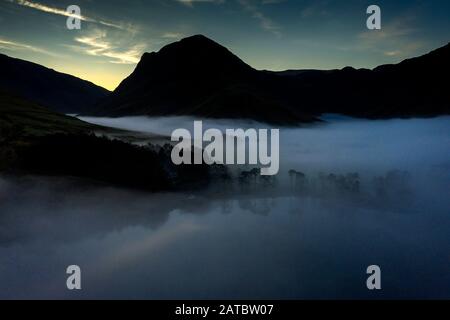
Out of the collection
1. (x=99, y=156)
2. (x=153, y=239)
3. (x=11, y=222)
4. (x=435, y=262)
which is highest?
(x=99, y=156)

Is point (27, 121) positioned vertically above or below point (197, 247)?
above

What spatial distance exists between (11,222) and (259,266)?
1674 inches

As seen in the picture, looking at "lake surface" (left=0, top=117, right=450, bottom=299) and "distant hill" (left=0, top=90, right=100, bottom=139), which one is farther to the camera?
"distant hill" (left=0, top=90, right=100, bottom=139)

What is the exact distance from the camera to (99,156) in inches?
3642

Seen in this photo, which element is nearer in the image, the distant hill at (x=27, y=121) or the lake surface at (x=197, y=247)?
the lake surface at (x=197, y=247)

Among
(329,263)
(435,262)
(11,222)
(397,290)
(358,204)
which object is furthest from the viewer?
(358,204)

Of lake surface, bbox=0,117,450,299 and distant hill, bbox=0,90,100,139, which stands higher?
distant hill, bbox=0,90,100,139

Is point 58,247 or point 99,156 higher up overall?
point 99,156

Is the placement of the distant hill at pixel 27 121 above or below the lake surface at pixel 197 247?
above

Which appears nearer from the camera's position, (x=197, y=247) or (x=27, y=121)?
(x=197, y=247)
